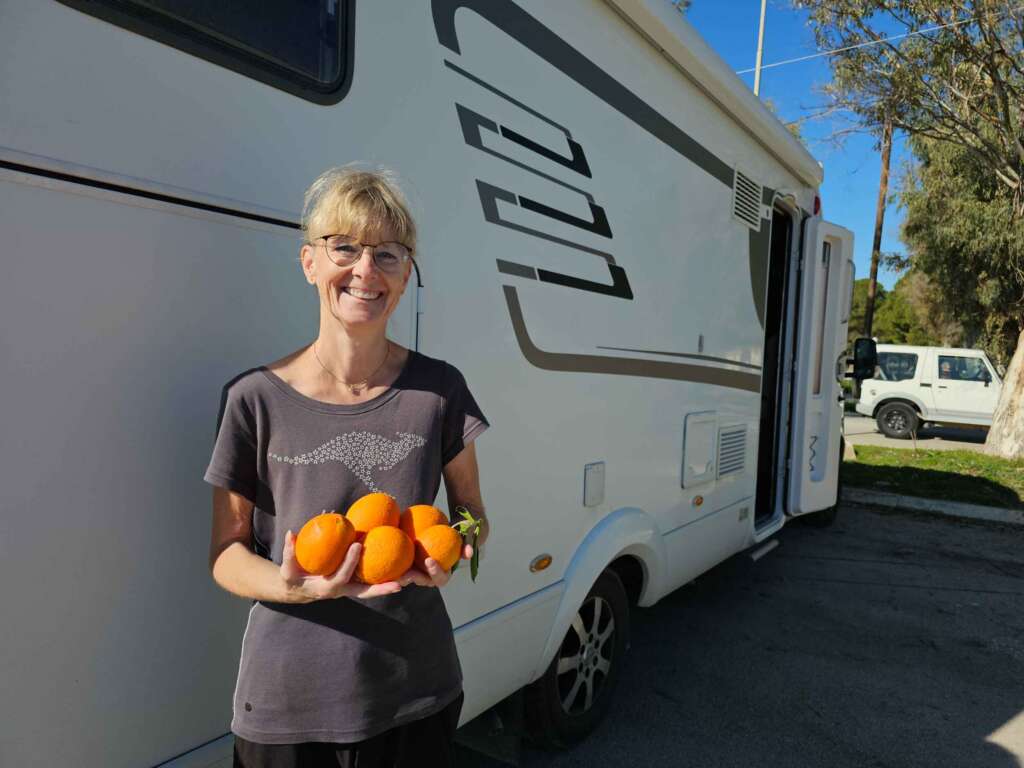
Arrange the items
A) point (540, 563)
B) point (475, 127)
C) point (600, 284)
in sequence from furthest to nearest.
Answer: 1. point (600, 284)
2. point (540, 563)
3. point (475, 127)

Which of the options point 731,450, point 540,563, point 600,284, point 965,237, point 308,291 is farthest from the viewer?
point 965,237

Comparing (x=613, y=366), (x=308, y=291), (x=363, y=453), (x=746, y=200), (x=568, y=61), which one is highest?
(x=568, y=61)

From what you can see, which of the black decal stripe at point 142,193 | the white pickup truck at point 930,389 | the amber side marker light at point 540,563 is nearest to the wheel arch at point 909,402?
the white pickup truck at point 930,389

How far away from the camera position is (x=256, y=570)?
1299 mm

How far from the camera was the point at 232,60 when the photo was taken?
5.01 feet

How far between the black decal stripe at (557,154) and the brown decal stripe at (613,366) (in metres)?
0.50

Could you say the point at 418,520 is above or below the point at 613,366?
below

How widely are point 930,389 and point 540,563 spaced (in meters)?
15.5

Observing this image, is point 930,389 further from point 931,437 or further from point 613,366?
point 613,366

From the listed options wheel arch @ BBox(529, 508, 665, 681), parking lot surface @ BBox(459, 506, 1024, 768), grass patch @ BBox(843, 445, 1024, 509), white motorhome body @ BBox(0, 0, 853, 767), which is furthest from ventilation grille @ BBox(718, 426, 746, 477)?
grass patch @ BBox(843, 445, 1024, 509)

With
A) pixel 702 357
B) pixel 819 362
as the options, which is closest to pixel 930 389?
pixel 819 362

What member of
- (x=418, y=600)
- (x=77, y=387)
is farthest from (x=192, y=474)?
(x=418, y=600)

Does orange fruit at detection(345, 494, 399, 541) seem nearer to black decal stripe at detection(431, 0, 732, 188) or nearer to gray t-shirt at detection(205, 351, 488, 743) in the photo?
gray t-shirt at detection(205, 351, 488, 743)

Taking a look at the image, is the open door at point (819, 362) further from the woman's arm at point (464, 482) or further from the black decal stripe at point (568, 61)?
the woman's arm at point (464, 482)
